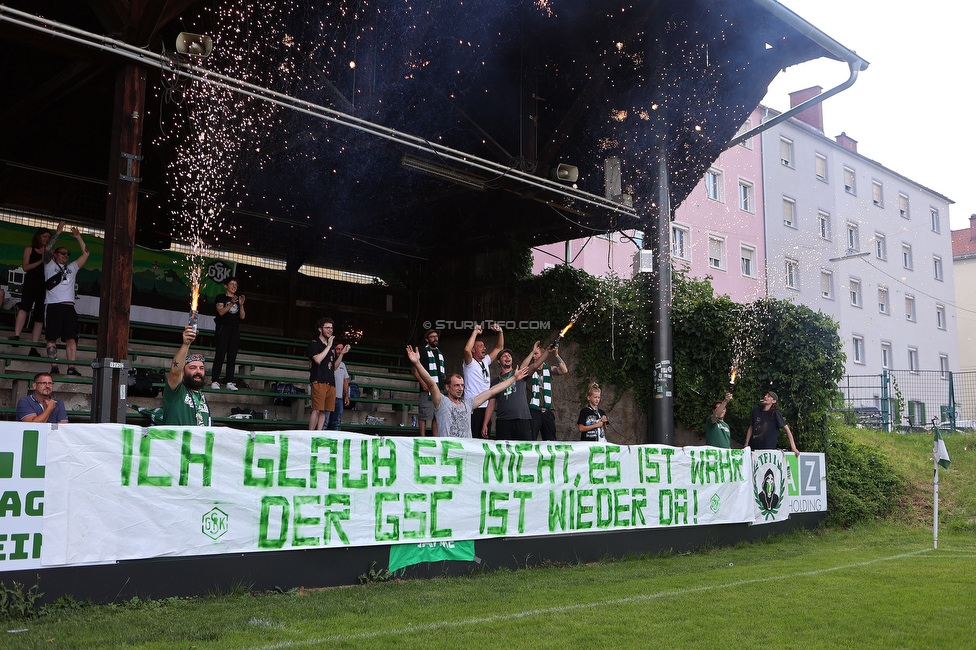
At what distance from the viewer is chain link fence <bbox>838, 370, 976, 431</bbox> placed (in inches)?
896

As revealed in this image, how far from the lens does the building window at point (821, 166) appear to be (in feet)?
134

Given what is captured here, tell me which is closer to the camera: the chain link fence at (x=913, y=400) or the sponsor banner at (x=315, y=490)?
the sponsor banner at (x=315, y=490)

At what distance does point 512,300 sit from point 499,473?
9.34 metres

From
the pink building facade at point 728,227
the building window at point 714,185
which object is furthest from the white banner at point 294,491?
the building window at point 714,185

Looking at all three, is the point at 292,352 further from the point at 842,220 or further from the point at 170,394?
the point at 842,220

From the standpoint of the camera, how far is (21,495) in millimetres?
6012

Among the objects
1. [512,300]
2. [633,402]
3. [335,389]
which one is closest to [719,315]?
[633,402]

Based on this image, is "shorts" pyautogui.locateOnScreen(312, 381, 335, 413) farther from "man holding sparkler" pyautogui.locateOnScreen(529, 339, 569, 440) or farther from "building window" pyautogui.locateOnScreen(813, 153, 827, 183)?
"building window" pyautogui.locateOnScreen(813, 153, 827, 183)

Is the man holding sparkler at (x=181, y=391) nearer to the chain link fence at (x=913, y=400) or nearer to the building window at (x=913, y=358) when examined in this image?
the chain link fence at (x=913, y=400)

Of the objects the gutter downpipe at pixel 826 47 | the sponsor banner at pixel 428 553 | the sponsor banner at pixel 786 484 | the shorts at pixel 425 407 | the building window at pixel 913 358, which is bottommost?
the sponsor banner at pixel 428 553

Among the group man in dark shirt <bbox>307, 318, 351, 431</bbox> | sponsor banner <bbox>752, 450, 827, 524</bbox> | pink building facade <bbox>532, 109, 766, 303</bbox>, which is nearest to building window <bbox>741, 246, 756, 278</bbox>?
pink building facade <bbox>532, 109, 766, 303</bbox>

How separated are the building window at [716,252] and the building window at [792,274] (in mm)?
4315

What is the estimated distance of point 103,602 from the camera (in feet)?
20.7

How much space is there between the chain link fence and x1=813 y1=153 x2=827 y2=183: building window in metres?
14.5
